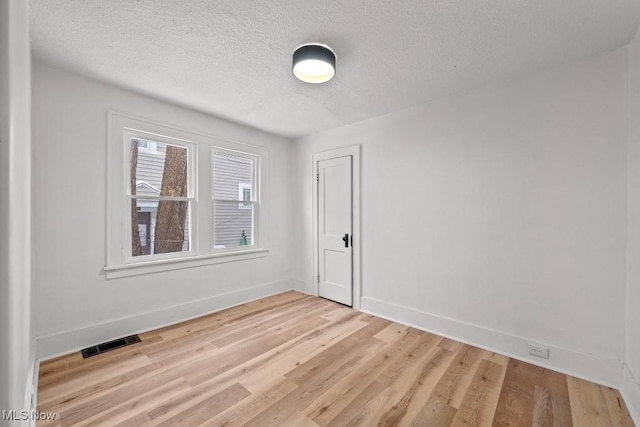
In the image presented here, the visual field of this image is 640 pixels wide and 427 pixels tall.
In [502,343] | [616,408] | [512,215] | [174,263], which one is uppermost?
[512,215]

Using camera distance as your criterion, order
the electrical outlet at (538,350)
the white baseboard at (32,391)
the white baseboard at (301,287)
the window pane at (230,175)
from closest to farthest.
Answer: the white baseboard at (32,391)
the electrical outlet at (538,350)
the window pane at (230,175)
the white baseboard at (301,287)

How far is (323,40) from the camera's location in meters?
2.02

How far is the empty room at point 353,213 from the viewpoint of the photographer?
1818 millimetres

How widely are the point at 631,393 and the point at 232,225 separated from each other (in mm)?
4064

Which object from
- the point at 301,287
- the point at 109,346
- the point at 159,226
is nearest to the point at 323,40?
the point at 159,226

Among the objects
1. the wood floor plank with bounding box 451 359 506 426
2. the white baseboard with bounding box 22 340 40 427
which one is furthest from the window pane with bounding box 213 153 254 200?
the wood floor plank with bounding box 451 359 506 426

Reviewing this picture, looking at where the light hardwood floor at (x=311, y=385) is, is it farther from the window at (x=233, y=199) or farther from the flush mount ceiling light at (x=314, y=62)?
the flush mount ceiling light at (x=314, y=62)

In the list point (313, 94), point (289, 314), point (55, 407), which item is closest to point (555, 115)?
point (313, 94)

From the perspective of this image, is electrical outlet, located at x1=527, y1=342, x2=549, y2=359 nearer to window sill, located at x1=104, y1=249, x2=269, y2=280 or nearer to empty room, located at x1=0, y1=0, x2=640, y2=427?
empty room, located at x1=0, y1=0, x2=640, y2=427

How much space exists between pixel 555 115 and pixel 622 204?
85 cm

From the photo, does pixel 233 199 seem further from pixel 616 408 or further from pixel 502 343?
Result: pixel 616 408

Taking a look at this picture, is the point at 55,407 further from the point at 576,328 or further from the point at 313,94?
the point at 576,328

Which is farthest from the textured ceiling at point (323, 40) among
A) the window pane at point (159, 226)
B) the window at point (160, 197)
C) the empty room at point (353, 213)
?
the window pane at point (159, 226)

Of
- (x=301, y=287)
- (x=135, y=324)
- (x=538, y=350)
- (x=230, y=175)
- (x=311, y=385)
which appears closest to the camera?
(x=311, y=385)
